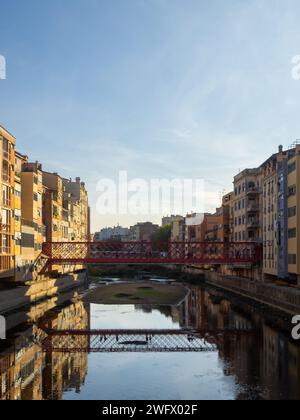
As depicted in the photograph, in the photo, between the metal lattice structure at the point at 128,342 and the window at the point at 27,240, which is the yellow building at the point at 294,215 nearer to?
the metal lattice structure at the point at 128,342

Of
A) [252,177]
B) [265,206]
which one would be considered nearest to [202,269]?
[252,177]

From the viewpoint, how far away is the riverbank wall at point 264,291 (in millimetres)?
52656

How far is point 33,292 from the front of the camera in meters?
68.4

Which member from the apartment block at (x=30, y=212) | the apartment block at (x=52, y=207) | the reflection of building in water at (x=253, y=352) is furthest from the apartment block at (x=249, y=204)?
the apartment block at (x=30, y=212)

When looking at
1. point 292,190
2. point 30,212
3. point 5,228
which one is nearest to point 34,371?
point 5,228

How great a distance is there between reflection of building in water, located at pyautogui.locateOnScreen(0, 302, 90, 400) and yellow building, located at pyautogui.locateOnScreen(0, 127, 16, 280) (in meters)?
16.3

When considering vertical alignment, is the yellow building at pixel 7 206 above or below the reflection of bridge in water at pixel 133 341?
above

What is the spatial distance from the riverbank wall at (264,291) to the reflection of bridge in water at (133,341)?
24.6 ft

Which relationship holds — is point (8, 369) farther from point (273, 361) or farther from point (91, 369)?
point (273, 361)

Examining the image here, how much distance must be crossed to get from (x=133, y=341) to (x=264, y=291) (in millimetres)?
27699

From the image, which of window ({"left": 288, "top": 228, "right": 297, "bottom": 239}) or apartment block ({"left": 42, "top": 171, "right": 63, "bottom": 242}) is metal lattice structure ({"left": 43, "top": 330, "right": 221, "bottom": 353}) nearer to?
window ({"left": 288, "top": 228, "right": 297, "bottom": 239})

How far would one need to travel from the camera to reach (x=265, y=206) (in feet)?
241

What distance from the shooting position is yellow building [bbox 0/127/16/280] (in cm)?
5958
